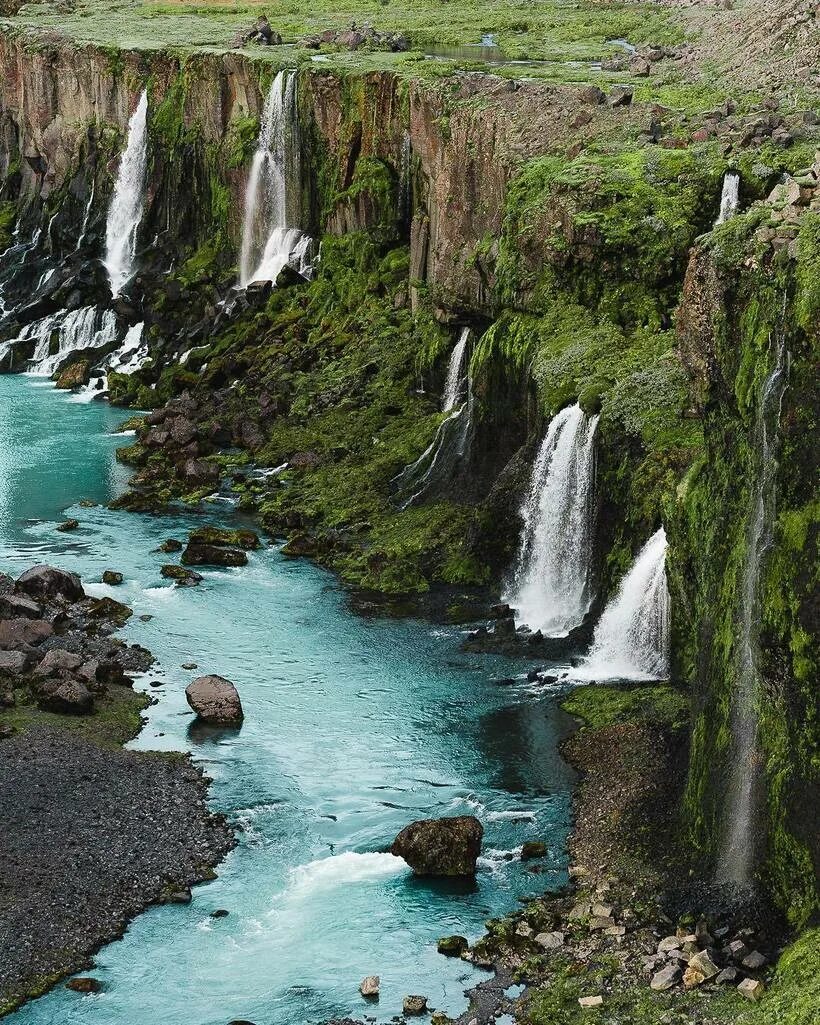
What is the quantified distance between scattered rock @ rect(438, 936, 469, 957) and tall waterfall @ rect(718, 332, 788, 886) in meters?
4.38

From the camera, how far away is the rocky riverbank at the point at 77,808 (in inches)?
1169

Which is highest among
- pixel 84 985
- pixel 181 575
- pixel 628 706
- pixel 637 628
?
pixel 637 628

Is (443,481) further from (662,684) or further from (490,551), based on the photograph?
(662,684)

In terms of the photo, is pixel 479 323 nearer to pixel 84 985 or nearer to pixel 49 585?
pixel 49 585

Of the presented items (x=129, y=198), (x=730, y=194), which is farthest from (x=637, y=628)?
(x=129, y=198)

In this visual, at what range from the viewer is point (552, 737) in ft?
121

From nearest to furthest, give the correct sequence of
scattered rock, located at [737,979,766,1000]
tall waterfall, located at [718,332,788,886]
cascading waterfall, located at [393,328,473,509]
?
scattered rock, located at [737,979,766,1000]
tall waterfall, located at [718,332,788,886]
cascading waterfall, located at [393,328,473,509]

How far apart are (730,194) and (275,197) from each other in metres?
24.9

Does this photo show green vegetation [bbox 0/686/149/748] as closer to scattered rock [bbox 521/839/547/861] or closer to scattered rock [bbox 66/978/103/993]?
scattered rock [bbox 66/978/103/993]

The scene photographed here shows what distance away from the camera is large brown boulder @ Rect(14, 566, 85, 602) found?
4466 centimetres

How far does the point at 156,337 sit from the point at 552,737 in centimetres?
3560

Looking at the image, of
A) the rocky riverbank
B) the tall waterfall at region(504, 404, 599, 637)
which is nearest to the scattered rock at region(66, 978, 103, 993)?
the rocky riverbank

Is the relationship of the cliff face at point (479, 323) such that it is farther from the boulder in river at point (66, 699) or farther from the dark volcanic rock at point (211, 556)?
the boulder in river at point (66, 699)

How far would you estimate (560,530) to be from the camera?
4362 centimetres
